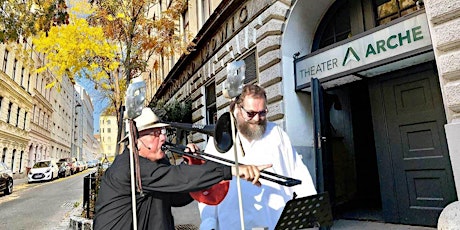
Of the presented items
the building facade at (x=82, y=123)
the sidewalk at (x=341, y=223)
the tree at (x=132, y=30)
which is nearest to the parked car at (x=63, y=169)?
the tree at (x=132, y=30)

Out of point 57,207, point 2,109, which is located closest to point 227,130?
point 57,207

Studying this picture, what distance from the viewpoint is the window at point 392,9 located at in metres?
5.83

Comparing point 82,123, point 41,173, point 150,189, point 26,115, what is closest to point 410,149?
point 150,189

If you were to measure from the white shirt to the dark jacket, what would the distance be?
1.24 feet

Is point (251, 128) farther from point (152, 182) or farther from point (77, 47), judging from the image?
point (77, 47)

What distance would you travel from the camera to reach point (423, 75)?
569cm

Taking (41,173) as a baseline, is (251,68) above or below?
above

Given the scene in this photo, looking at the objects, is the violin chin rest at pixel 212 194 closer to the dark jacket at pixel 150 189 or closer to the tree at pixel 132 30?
the dark jacket at pixel 150 189

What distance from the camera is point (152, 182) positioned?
7.32 feet

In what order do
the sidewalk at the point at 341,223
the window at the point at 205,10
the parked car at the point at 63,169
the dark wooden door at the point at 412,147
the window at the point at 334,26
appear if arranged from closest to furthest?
the dark wooden door at the point at 412,147
the sidewalk at the point at 341,223
the window at the point at 334,26
the window at the point at 205,10
the parked car at the point at 63,169

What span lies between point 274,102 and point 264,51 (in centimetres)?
137

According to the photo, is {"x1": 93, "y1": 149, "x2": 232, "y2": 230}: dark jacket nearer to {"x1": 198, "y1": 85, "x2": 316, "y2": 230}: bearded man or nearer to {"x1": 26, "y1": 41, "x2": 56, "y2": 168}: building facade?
{"x1": 198, "y1": 85, "x2": 316, "y2": 230}: bearded man

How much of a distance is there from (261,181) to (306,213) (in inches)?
29.6

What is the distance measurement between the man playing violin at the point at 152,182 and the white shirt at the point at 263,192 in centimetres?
33
